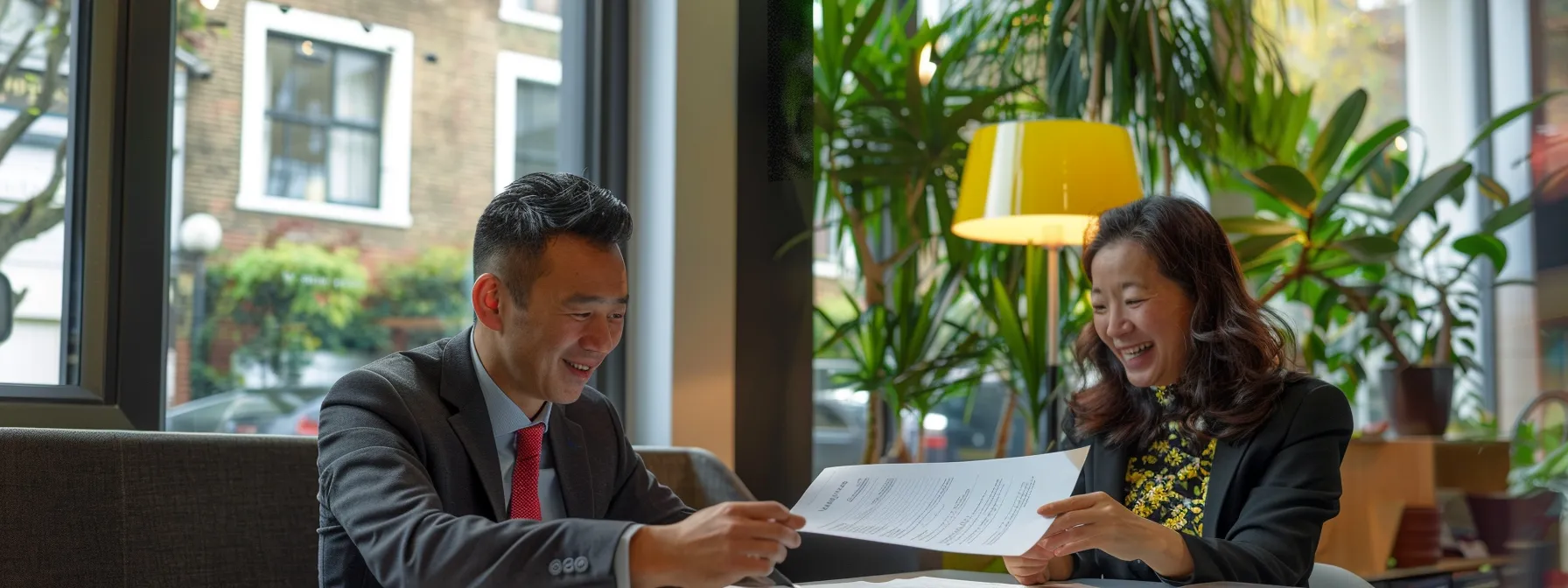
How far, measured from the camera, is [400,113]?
3.00 meters

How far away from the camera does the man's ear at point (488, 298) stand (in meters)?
1.51

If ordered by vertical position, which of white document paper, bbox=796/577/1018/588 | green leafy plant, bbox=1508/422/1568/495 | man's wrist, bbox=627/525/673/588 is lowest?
green leafy plant, bbox=1508/422/1568/495

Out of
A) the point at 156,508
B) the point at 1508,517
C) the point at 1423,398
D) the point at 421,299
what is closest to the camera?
the point at 156,508

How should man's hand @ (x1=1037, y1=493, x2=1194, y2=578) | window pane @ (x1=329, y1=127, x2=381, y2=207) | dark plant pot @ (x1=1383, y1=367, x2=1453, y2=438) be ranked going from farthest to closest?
1. dark plant pot @ (x1=1383, y1=367, x2=1453, y2=438)
2. window pane @ (x1=329, y1=127, x2=381, y2=207)
3. man's hand @ (x1=1037, y1=493, x2=1194, y2=578)

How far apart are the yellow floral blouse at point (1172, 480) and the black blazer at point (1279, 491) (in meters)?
0.04

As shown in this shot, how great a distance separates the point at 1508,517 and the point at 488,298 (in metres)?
3.99

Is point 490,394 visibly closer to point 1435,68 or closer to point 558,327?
point 558,327

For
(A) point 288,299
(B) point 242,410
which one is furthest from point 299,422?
(A) point 288,299

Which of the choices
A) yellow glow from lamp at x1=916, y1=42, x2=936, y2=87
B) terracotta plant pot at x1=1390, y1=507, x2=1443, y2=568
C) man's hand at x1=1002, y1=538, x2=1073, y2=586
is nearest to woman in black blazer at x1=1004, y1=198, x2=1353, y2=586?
man's hand at x1=1002, y1=538, x2=1073, y2=586

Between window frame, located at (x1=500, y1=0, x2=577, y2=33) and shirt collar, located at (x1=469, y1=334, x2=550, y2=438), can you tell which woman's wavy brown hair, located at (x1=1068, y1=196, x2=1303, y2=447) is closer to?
shirt collar, located at (x1=469, y1=334, x2=550, y2=438)

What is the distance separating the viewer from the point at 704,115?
121 inches

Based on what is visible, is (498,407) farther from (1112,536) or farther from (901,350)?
(901,350)

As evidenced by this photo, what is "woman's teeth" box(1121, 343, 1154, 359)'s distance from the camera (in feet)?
6.48

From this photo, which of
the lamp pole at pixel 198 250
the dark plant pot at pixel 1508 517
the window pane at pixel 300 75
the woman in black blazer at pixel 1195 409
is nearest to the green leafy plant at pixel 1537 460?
the dark plant pot at pixel 1508 517
